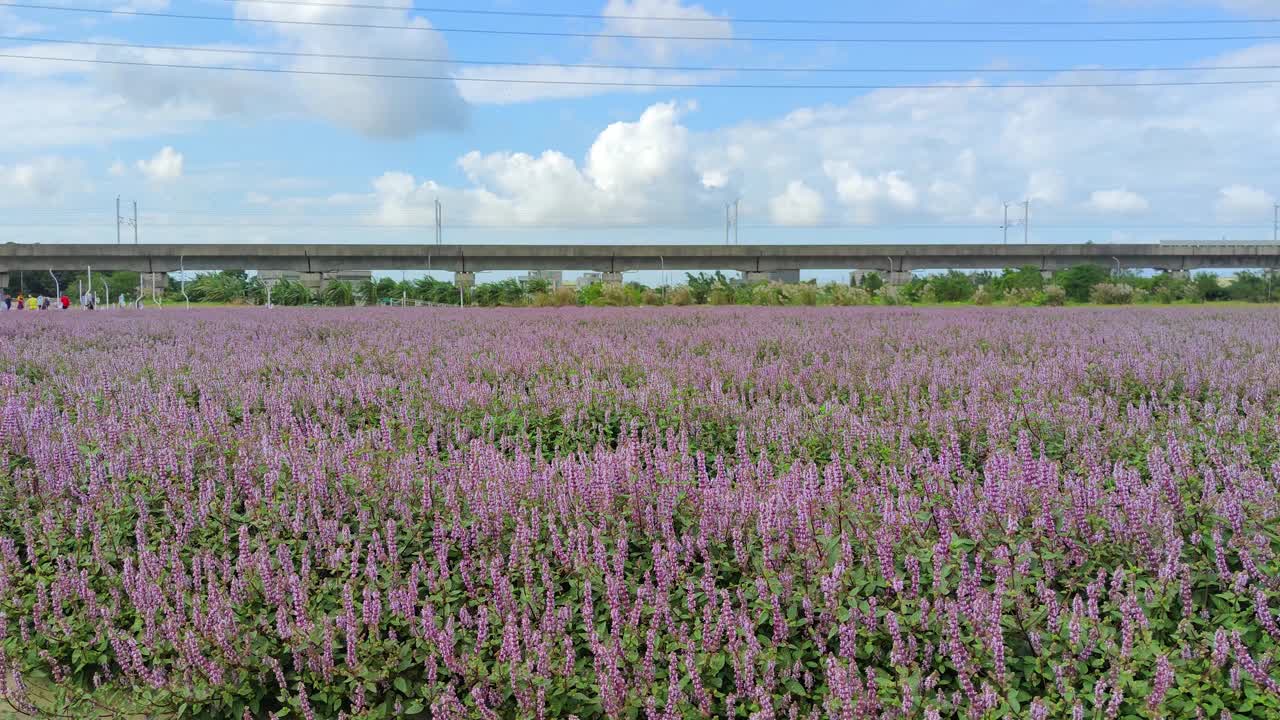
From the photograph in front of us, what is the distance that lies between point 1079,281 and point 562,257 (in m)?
32.4

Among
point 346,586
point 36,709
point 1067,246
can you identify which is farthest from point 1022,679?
point 1067,246

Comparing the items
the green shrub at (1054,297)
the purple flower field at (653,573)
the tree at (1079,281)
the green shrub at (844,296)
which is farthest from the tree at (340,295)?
the purple flower field at (653,573)

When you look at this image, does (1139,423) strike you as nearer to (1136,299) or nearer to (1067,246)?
(1136,299)

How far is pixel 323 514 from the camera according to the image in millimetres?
3490

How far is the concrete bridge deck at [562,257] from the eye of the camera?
5766 cm

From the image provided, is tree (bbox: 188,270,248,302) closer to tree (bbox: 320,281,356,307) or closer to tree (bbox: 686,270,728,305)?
tree (bbox: 320,281,356,307)

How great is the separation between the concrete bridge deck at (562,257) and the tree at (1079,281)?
62.6ft

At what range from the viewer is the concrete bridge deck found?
57.7m

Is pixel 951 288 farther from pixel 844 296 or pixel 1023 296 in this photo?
pixel 844 296

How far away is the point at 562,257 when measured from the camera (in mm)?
59406

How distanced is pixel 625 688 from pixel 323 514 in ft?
5.61

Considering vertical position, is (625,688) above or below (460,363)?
below

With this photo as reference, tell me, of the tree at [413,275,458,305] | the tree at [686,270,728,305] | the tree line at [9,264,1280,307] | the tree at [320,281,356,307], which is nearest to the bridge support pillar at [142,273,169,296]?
the tree line at [9,264,1280,307]

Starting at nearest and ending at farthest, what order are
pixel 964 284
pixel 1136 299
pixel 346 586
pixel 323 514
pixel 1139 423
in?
pixel 346 586 → pixel 323 514 → pixel 1139 423 → pixel 1136 299 → pixel 964 284
